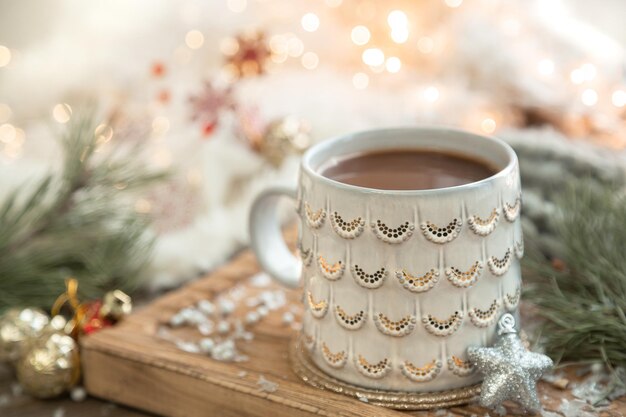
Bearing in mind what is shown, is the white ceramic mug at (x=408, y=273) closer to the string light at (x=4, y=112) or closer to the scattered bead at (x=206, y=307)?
the scattered bead at (x=206, y=307)

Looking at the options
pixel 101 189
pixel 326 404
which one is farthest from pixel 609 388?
pixel 101 189

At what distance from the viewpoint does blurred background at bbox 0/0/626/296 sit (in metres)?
0.92

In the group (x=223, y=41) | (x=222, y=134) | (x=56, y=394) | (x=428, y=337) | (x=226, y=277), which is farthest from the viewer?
(x=223, y=41)

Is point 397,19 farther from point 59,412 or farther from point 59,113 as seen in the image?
point 59,412

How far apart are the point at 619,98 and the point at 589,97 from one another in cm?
4

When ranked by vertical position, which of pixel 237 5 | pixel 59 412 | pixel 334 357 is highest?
pixel 237 5

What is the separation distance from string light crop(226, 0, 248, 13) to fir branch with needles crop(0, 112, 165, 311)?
0.42m

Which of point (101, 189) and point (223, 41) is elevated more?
point (223, 41)

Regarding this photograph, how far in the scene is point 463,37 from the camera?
3.54 ft

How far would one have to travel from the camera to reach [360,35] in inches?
48.1

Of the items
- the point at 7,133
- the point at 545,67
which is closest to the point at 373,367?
the point at 545,67

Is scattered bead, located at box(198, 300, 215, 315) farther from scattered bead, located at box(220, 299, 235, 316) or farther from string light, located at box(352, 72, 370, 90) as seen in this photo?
string light, located at box(352, 72, 370, 90)

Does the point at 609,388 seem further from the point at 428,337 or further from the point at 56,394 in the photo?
the point at 56,394

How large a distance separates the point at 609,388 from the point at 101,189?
0.53 meters
